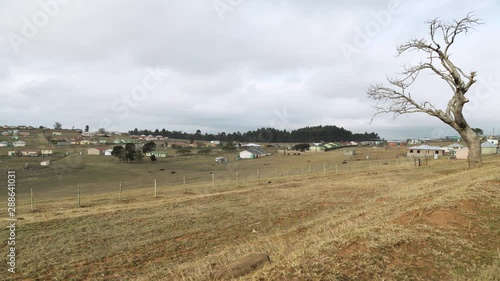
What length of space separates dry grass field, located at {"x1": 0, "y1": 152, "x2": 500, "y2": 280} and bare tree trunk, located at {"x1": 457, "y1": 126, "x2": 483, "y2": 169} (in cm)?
766

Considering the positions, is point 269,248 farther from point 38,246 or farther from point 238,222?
point 38,246

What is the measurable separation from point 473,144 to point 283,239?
18.6 meters

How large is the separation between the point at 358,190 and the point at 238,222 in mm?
9671

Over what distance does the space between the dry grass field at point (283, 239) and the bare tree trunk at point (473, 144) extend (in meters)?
7.66

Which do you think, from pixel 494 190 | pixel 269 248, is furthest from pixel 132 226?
pixel 494 190

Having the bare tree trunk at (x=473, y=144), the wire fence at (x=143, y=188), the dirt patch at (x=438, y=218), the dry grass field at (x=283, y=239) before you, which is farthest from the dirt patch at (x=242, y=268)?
the bare tree trunk at (x=473, y=144)

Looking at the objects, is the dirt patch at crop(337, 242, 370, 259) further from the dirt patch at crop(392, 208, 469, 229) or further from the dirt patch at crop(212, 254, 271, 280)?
the dirt patch at crop(392, 208, 469, 229)

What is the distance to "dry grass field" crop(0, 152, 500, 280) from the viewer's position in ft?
16.6

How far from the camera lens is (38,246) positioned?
10.9 metres

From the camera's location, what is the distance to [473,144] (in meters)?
21.2

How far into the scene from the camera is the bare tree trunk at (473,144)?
21000 millimetres

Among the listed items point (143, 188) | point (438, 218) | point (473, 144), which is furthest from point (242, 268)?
point (143, 188)

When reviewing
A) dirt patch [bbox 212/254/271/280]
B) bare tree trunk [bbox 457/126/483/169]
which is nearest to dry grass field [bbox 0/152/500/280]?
dirt patch [bbox 212/254/271/280]

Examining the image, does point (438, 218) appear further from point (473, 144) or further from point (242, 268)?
point (473, 144)
